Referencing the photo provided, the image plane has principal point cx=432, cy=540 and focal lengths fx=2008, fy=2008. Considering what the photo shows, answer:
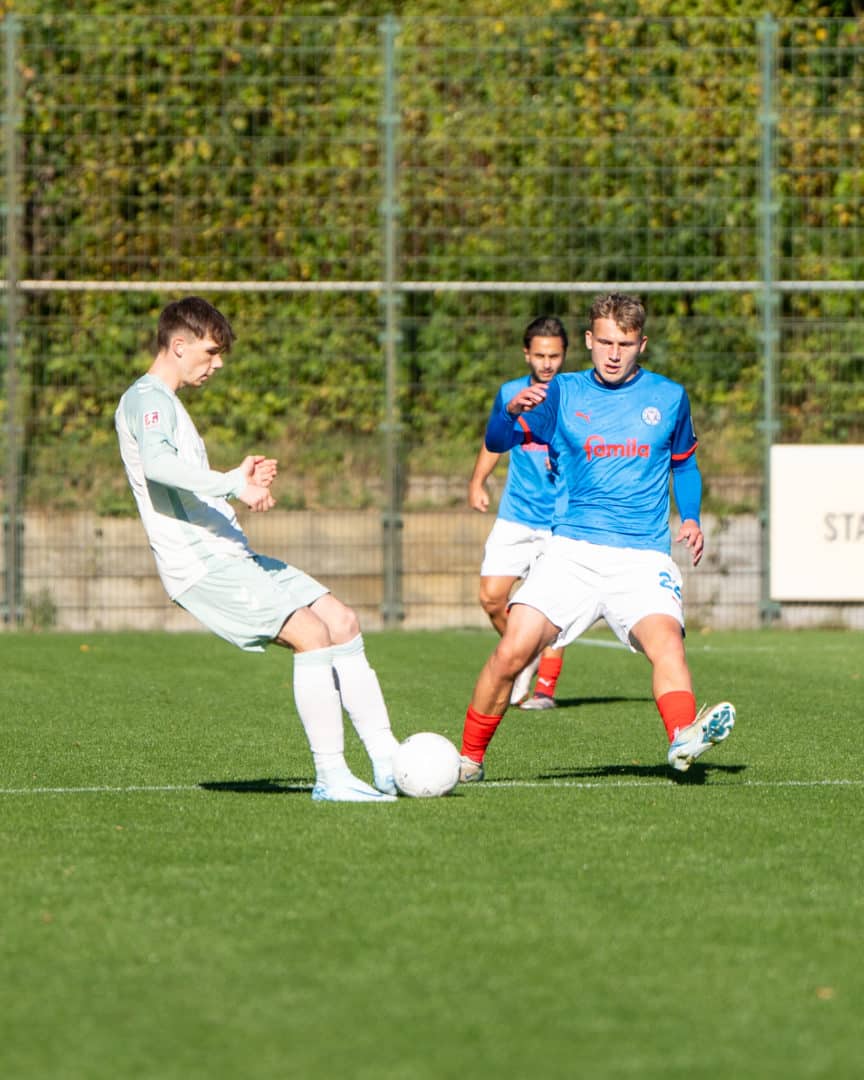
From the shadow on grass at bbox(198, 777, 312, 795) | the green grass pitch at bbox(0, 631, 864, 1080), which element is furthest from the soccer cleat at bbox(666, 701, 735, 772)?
the shadow on grass at bbox(198, 777, 312, 795)

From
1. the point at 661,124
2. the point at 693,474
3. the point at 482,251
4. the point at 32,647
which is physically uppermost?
the point at 661,124

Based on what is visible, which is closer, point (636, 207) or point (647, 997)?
point (647, 997)

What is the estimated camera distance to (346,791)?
269 inches

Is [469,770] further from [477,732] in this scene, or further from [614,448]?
[614,448]

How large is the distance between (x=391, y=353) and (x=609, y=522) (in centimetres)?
957

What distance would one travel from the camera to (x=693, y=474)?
7.49 metres

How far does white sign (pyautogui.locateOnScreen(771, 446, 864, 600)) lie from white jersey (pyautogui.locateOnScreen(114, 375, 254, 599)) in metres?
10.1

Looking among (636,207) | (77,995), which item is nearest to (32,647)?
(636,207)

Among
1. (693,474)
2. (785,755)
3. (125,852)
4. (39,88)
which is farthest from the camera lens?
(39,88)

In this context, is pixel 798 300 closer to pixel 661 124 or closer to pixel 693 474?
pixel 661 124

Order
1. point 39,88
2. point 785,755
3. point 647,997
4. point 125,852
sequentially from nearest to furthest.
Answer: point 647,997
point 125,852
point 785,755
point 39,88

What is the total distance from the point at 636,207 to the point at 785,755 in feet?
30.9

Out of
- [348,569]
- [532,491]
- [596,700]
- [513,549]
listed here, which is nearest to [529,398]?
[532,491]

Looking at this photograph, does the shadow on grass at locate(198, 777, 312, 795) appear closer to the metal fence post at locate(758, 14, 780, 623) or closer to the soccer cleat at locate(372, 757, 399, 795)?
the soccer cleat at locate(372, 757, 399, 795)
